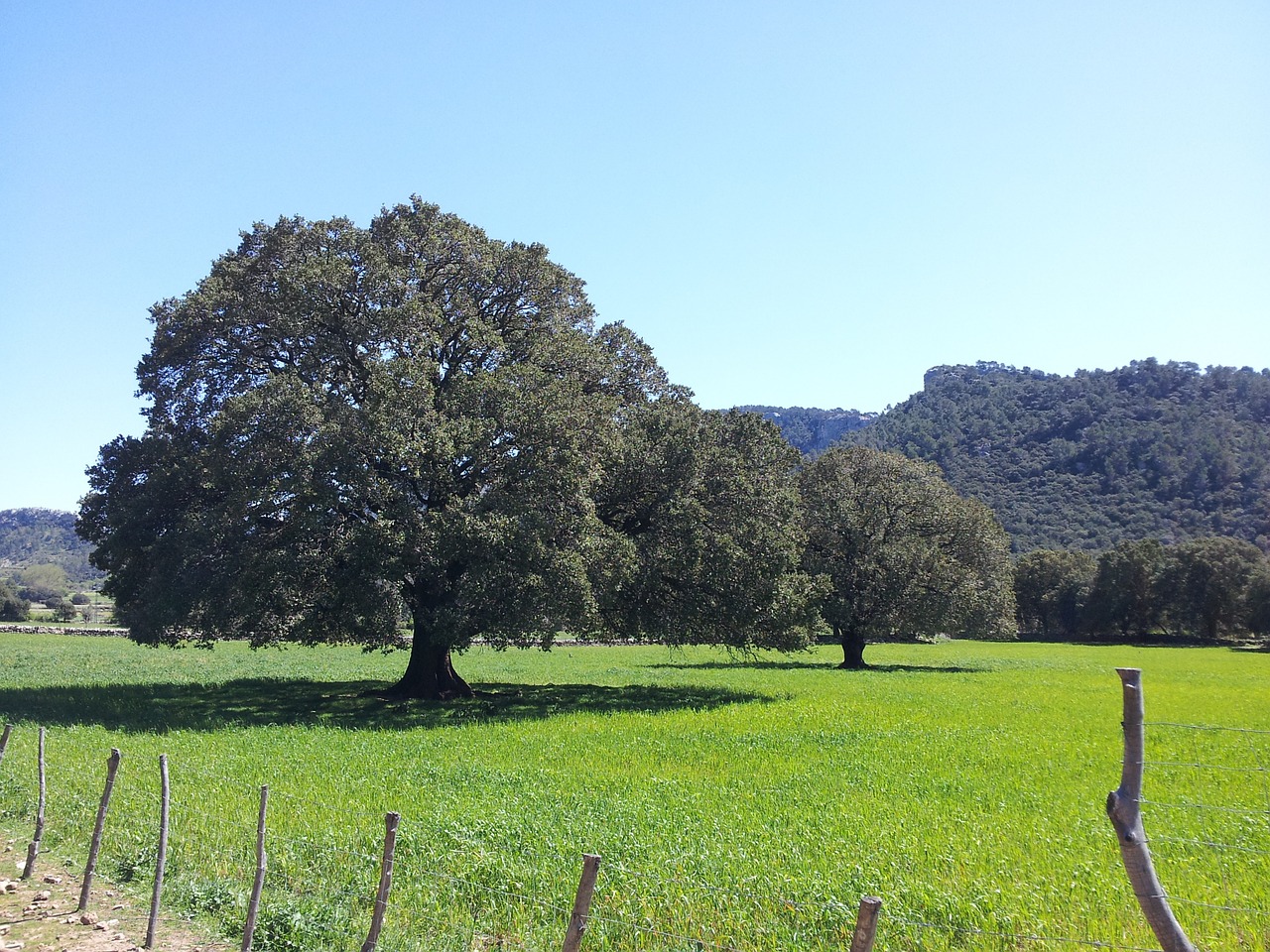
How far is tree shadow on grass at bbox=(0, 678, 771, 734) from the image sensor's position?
22.3 m

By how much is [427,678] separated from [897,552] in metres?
30.7

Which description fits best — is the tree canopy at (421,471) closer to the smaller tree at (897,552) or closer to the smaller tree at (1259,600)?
the smaller tree at (897,552)

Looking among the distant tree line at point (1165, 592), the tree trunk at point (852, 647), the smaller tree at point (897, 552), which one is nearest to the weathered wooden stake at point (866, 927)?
the smaller tree at point (897, 552)

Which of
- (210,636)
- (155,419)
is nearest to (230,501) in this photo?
(210,636)

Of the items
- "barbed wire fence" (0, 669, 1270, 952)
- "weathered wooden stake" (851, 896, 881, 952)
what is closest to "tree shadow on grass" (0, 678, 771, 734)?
"barbed wire fence" (0, 669, 1270, 952)

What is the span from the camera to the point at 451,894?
8578mm

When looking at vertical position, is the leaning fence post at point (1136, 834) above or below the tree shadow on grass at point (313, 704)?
above

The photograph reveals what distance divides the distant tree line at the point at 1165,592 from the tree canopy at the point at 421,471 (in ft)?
252

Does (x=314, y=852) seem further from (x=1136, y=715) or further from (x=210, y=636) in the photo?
(x=210, y=636)

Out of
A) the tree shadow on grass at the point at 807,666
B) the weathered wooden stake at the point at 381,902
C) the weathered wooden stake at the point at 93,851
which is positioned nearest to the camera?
the weathered wooden stake at the point at 381,902

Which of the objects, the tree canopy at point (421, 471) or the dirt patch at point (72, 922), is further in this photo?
the tree canopy at point (421, 471)

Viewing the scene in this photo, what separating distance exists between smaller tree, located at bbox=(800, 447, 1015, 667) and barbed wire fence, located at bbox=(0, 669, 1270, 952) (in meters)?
37.9

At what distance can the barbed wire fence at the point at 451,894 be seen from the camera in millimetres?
7664

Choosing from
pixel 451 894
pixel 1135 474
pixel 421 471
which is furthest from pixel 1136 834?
pixel 1135 474
